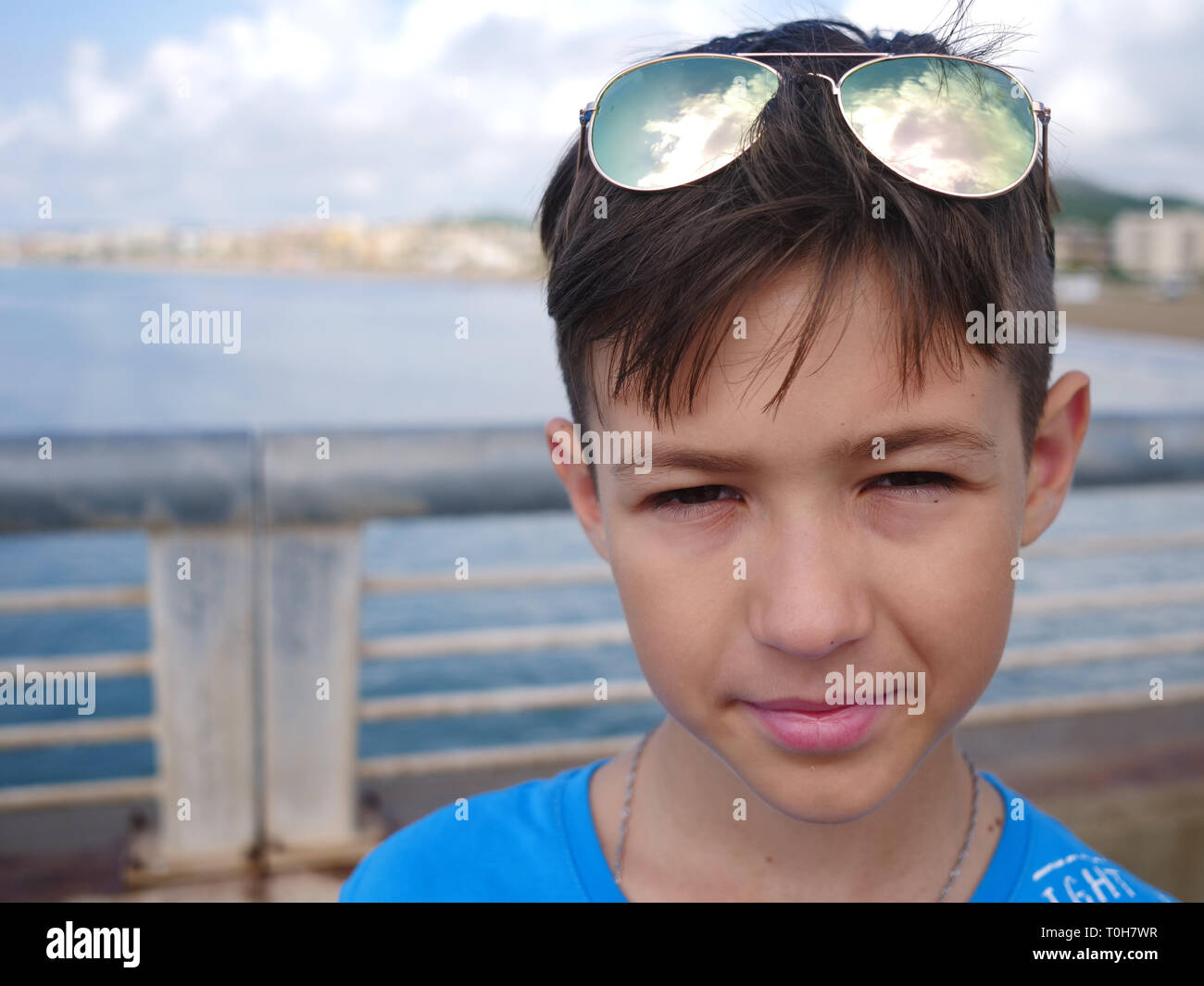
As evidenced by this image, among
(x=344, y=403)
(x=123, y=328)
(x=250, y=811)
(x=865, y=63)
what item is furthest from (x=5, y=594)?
(x=123, y=328)

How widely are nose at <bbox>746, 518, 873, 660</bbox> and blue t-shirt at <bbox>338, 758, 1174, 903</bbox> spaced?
357mm

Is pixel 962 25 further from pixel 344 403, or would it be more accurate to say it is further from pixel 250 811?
pixel 344 403

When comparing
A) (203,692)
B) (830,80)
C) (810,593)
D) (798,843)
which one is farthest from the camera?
(203,692)

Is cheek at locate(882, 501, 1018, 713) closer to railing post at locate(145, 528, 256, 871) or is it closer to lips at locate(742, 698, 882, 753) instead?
lips at locate(742, 698, 882, 753)

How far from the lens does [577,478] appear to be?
112 centimetres

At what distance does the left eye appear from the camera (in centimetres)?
89

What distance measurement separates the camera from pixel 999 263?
934 mm

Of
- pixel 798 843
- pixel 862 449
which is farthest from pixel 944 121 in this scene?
pixel 798 843

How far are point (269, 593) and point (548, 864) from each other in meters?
1.33

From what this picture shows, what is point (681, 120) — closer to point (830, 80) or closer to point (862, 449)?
point (830, 80)

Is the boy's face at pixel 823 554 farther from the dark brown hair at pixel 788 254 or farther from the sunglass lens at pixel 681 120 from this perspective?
the sunglass lens at pixel 681 120

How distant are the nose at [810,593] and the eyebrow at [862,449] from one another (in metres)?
0.06

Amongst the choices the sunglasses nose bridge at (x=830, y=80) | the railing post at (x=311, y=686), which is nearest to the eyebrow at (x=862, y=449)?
the sunglasses nose bridge at (x=830, y=80)

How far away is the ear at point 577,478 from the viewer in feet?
3.62
